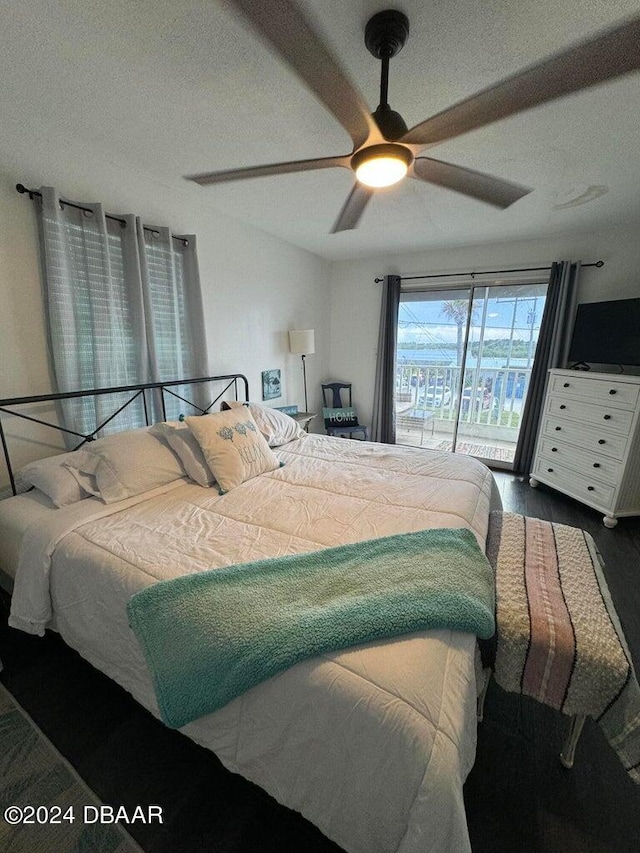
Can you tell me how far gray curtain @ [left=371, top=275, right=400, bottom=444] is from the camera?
404cm

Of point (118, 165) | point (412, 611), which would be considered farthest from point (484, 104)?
point (118, 165)

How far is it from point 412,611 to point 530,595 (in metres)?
0.55

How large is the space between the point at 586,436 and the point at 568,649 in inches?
99.6

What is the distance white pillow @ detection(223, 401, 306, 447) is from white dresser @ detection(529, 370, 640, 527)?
249cm

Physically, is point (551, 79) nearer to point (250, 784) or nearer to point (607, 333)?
point (250, 784)

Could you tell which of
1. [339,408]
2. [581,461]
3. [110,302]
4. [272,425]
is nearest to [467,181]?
[272,425]

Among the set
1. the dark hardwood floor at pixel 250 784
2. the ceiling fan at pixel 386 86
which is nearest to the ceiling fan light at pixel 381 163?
the ceiling fan at pixel 386 86

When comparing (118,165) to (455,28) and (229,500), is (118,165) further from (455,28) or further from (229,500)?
(229,500)

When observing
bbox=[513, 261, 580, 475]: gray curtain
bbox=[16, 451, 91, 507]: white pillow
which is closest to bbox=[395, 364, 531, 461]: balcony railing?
bbox=[513, 261, 580, 475]: gray curtain

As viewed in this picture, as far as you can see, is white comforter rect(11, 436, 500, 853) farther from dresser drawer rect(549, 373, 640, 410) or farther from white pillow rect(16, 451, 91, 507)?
dresser drawer rect(549, 373, 640, 410)

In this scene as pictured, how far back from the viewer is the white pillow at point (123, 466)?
1.69 m

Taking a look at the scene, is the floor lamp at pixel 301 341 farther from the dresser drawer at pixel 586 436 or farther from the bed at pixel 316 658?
the dresser drawer at pixel 586 436

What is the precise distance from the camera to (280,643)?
0.89m

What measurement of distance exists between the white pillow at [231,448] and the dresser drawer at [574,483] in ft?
8.78
